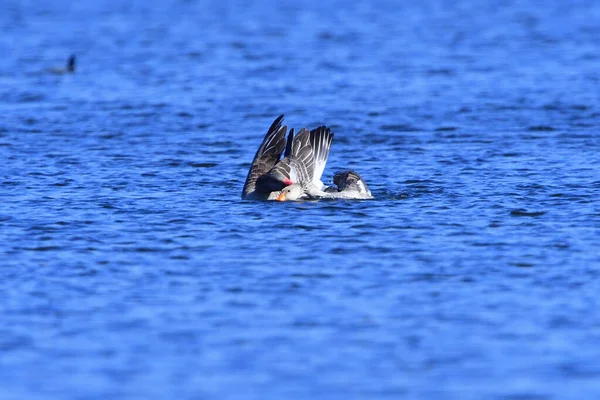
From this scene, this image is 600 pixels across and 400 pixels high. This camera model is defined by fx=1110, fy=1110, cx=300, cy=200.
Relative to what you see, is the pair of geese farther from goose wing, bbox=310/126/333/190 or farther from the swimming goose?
the swimming goose

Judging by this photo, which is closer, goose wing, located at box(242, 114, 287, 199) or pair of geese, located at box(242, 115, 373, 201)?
pair of geese, located at box(242, 115, 373, 201)

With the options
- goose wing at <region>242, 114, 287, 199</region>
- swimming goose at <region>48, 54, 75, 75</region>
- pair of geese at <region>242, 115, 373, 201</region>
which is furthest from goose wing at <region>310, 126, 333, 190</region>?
Answer: swimming goose at <region>48, 54, 75, 75</region>

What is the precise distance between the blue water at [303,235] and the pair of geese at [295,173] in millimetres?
312

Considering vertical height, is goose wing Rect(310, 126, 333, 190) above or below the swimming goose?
below

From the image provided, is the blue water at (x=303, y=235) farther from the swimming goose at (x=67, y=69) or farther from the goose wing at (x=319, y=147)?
the goose wing at (x=319, y=147)

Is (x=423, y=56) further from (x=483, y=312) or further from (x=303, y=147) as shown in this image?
(x=483, y=312)

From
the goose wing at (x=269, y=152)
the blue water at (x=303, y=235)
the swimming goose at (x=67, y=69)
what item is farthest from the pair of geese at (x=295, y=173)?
the swimming goose at (x=67, y=69)

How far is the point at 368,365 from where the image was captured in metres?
8.30

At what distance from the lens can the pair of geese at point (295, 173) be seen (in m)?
14.7

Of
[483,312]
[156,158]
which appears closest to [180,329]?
[483,312]

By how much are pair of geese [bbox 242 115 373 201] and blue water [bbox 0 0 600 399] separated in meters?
0.31

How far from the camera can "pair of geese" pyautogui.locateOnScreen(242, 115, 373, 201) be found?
14.7 meters

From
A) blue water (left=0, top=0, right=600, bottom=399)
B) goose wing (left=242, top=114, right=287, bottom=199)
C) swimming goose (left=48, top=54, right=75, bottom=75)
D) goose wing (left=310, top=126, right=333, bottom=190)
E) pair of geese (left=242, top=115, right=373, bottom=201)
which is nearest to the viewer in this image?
blue water (left=0, top=0, right=600, bottom=399)

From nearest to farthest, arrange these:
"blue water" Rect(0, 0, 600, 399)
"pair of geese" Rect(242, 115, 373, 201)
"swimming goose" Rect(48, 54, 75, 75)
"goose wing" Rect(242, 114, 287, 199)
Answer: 1. "blue water" Rect(0, 0, 600, 399)
2. "pair of geese" Rect(242, 115, 373, 201)
3. "goose wing" Rect(242, 114, 287, 199)
4. "swimming goose" Rect(48, 54, 75, 75)
